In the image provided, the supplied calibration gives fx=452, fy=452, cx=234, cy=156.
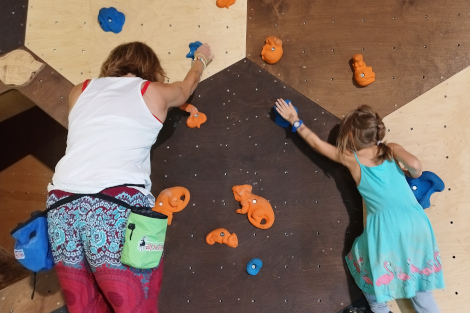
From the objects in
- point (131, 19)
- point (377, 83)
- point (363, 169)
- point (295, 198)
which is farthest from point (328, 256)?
point (131, 19)

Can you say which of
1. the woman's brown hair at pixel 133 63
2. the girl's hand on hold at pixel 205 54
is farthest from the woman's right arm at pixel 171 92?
the woman's brown hair at pixel 133 63

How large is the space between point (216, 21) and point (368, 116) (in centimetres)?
96

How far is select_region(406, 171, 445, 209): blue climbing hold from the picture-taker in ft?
6.63

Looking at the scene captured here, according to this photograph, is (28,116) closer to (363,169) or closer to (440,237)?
(363,169)

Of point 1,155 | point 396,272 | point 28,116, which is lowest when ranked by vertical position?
point 1,155

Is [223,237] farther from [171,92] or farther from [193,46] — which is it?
[193,46]

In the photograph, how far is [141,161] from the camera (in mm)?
1766

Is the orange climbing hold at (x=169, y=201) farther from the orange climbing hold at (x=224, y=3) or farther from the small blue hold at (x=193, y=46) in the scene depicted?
the orange climbing hold at (x=224, y=3)

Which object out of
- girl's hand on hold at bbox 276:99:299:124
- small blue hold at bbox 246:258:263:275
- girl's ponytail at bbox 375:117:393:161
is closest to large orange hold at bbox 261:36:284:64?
girl's hand on hold at bbox 276:99:299:124

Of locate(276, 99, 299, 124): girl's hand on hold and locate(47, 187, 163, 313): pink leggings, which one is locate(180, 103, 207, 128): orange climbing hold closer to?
locate(276, 99, 299, 124): girl's hand on hold

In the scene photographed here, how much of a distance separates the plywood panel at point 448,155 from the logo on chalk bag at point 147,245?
4.00 feet

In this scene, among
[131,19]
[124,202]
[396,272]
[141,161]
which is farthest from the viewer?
[131,19]

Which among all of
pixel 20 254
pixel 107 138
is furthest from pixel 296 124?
pixel 20 254

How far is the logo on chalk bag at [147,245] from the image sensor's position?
158 centimetres
